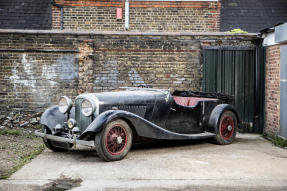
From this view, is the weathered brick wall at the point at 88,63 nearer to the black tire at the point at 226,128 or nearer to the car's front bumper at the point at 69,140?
the black tire at the point at 226,128

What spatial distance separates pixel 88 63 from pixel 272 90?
4.35 metres

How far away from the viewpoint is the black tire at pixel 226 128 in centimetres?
692

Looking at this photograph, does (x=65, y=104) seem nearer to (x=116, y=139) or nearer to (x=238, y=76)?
(x=116, y=139)

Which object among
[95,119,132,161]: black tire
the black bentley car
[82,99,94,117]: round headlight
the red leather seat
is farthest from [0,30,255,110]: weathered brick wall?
[95,119,132,161]: black tire

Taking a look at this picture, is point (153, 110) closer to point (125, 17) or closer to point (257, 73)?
point (257, 73)

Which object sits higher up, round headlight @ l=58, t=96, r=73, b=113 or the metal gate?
the metal gate

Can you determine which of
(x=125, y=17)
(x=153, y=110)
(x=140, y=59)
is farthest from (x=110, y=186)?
(x=125, y=17)

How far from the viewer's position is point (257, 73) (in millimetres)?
8648

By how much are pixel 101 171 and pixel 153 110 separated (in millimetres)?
1717

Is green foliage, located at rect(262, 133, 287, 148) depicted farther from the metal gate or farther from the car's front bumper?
the car's front bumper

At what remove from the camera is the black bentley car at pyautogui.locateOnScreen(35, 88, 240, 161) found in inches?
214

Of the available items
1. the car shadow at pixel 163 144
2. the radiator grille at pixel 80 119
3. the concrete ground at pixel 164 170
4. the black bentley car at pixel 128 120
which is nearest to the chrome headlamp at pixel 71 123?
the black bentley car at pixel 128 120

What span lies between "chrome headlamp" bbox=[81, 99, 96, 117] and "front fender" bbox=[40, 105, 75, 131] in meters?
0.70

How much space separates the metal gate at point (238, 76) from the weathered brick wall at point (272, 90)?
237mm
